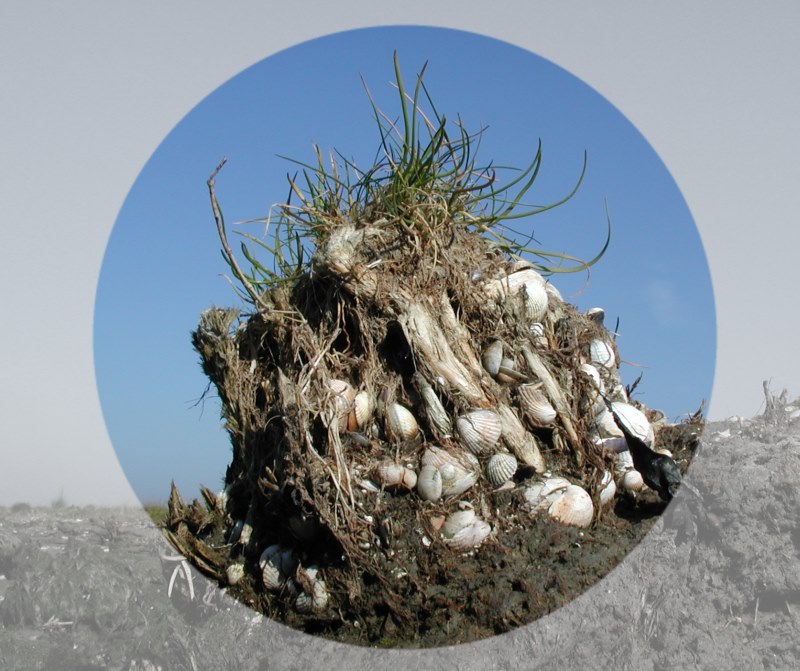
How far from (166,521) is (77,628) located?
97 cm

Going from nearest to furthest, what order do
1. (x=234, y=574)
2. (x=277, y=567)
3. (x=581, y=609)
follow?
(x=581, y=609) < (x=277, y=567) < (x=234, y=574)

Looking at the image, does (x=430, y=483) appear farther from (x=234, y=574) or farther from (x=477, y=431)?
(x=234, y=574)

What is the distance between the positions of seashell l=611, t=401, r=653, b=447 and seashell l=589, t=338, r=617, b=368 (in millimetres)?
410

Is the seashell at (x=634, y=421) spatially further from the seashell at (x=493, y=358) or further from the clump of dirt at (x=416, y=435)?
the seashell at (x=493, y=358)

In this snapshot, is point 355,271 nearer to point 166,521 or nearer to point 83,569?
point 166,521

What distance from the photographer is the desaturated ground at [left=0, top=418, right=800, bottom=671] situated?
424 cm

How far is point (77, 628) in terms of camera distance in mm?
5781

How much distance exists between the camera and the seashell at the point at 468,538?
449 centimetres

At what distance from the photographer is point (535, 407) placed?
5.02 metres


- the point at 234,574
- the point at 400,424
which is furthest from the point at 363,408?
the point at 234,574

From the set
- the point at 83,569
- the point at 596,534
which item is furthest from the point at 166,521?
the point at 596,534

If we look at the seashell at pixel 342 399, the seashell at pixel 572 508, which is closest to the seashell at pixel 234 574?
the seashell at pixel 342 399

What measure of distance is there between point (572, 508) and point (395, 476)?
1071 mm

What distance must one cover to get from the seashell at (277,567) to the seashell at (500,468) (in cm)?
131
